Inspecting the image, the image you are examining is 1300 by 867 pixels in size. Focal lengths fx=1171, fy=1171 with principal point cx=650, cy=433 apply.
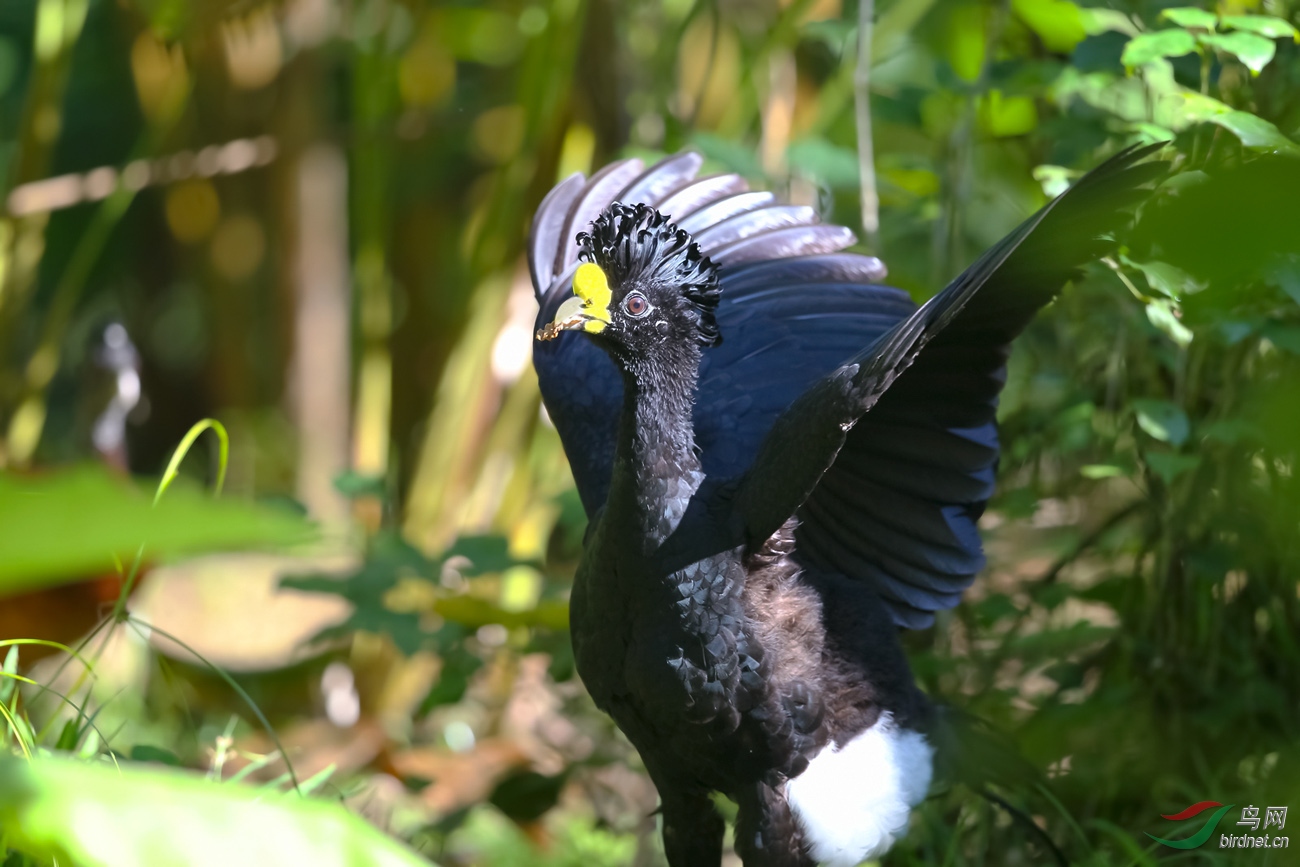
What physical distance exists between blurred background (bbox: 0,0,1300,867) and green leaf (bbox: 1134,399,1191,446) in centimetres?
1

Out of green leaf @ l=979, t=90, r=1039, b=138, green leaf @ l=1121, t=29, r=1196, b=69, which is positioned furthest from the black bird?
green leaf @ l=979, t=90, r=1039, b=138

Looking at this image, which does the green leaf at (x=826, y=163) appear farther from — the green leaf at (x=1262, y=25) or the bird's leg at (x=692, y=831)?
the bird's leg at (x=692, y=831)

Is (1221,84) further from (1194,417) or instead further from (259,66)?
(259,66)

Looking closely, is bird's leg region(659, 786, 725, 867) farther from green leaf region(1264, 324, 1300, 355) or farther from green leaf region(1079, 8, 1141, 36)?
green leaf region(1079, 8, 1141, 36)

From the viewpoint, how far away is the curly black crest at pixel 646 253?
59.1 inches

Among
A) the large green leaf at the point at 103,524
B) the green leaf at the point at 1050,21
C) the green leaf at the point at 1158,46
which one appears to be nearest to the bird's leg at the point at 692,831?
the green leaf at the point at 1158,46

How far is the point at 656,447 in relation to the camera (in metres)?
1.48

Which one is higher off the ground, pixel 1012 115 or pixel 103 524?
A: pixel 103 524

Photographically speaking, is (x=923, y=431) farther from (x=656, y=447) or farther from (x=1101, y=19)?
(x=1101, y=19)

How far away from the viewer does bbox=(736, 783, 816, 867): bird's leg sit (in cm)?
149

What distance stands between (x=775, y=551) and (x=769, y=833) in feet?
1.18

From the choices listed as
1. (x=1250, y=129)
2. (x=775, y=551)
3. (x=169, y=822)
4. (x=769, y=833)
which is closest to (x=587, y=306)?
(x=775, y=551)

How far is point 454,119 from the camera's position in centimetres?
356

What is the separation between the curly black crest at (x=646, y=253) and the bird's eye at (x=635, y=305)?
24 millimetres
